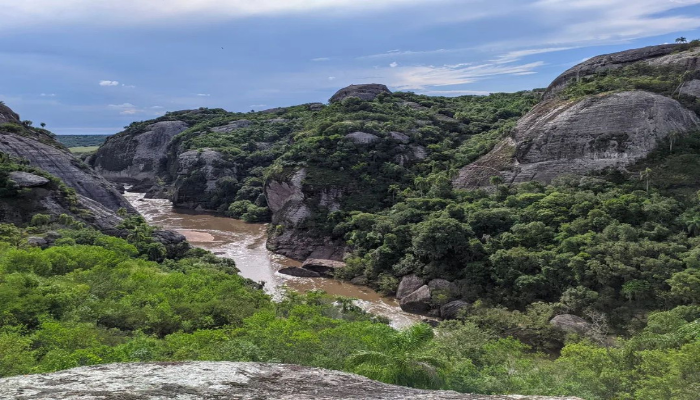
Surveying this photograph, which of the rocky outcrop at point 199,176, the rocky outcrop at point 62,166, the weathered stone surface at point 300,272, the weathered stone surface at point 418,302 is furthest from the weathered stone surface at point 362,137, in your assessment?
the weathered stone surface at point 418,302

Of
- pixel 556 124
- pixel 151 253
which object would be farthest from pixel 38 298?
pixel 556 124

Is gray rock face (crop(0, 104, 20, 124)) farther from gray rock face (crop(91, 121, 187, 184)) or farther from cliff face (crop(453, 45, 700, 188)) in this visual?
cliff face (crop(453, 45, 700, 188))

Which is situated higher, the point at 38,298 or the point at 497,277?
the point at 38,298

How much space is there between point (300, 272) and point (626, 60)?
164ft

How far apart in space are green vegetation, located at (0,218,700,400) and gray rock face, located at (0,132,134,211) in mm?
27339

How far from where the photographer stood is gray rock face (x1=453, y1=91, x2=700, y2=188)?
4259 cm

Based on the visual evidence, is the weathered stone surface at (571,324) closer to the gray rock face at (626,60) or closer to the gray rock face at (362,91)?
the gray rock face at (626,60)

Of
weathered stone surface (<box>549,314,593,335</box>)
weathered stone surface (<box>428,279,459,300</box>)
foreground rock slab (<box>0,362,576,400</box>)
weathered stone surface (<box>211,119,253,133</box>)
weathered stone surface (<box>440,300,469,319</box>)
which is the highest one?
weathered stone surface (<box>211,119,253,133</box>)

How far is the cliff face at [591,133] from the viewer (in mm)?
42656

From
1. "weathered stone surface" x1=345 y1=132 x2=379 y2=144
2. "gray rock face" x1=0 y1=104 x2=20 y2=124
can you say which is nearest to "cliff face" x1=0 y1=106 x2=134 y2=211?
"gray rock face" x1=0 y1=104 x2=20 y2=124

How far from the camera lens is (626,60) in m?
57.3

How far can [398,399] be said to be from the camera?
17.7 ft

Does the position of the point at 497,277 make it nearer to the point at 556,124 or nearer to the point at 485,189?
the point at 485,189

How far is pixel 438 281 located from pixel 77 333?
25.5m
